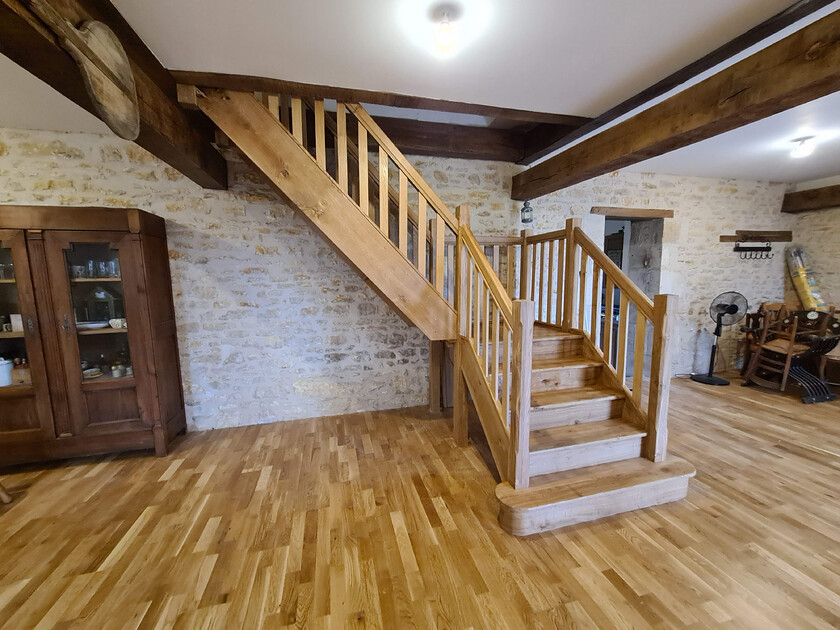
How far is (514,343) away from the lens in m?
1.90

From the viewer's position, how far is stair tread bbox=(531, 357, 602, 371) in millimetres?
2568

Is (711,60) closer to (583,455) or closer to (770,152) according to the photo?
(583,455)

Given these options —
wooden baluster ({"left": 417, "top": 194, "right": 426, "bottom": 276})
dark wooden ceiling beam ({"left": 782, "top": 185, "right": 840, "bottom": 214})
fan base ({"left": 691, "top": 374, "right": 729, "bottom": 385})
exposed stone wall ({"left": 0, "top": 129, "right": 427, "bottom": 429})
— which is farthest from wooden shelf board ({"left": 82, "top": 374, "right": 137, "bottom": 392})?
dark wooden ceiling beam ({"left": 782, "top": 185, "right": 840, "bottom": 214})

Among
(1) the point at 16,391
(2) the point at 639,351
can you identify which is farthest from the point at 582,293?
(1) the point at 16,391

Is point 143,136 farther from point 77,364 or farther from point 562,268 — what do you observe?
point 562,268

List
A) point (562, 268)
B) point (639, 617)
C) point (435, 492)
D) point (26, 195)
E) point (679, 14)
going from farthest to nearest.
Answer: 1. point (562, 268)
2. point (26, 195)
3. point (435, 492)
4. point (679, 14)
5. point (639, 617)

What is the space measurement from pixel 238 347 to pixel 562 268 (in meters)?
3.11

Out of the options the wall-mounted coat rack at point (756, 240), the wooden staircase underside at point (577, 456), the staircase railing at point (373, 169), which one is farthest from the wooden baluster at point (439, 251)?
the wall-mounted coat rack at point (756, 240)

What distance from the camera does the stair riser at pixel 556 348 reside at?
2.79m

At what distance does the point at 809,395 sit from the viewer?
367cm

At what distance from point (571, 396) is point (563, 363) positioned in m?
0.30

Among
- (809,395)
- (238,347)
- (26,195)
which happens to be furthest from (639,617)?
(26,195)

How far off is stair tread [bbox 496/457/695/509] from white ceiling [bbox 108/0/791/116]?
246cm

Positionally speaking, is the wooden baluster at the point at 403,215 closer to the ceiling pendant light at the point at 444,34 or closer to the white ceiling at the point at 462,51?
the white ceiling at the point at 462,51
